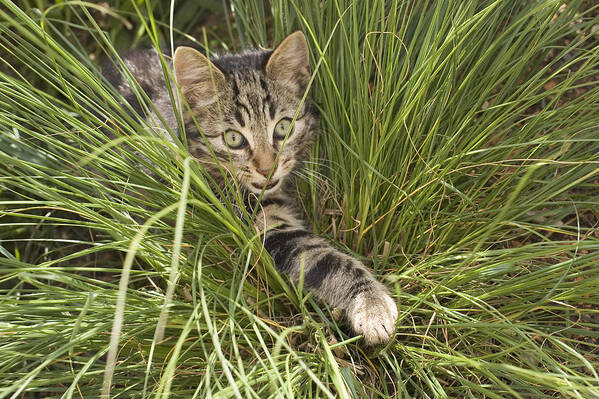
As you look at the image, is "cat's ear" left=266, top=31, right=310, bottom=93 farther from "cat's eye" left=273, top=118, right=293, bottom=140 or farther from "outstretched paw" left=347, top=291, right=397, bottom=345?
"outstretched paw" left=347, top=291, right=397, bottom=345

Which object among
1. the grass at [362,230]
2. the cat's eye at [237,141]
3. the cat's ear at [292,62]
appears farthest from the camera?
the cat's eye at [237,141]

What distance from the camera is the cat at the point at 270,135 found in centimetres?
200

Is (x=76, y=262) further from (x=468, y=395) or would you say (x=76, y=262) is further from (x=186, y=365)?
(x=468, y=395)

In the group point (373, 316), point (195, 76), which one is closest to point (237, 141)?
point (195, 76)

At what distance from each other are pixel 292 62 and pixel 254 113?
0.25 metres

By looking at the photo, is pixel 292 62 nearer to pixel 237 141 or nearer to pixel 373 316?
pixel 237 141

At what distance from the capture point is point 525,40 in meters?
2.28

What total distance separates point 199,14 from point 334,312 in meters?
2.24

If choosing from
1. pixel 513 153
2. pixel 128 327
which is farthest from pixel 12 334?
pixel 513 153

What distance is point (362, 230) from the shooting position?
2.24 meters

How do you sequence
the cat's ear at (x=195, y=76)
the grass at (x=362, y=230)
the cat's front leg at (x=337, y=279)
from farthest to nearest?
the cat's ear at (x=195, y=76), the cat's front leg at (x=337, y=279), the grass at (x=362, y=230)

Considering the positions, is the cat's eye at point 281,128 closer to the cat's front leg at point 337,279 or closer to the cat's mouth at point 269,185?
the cat's mouth at point 269,185

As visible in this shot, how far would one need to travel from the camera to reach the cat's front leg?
6.11 feet

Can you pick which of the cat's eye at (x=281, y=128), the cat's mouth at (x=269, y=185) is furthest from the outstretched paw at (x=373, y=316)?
the cat's eye at (x=281, y=128)
